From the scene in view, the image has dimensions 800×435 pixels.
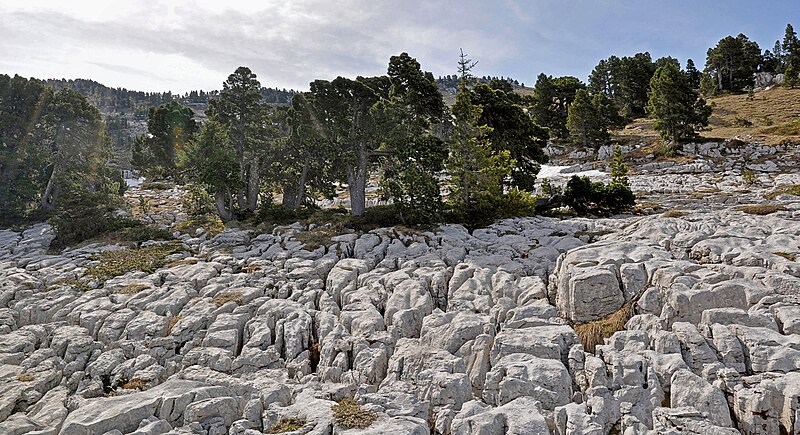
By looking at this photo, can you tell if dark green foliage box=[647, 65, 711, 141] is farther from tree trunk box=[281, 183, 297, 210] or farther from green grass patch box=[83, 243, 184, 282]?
green grass patch box=[83, 243, 184, 282]

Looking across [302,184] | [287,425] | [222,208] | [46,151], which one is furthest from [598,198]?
[46,151]

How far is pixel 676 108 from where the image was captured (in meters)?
60.8

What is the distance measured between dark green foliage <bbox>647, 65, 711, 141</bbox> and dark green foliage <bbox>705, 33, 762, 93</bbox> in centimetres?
5749

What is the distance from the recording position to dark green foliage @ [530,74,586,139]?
7994 centimetres

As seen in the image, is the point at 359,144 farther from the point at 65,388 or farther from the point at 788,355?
the point at 788,355

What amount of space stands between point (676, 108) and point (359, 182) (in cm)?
5226

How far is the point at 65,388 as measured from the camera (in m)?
14.4

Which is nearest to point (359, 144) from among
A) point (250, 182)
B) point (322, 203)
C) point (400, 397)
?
point (250, 182)

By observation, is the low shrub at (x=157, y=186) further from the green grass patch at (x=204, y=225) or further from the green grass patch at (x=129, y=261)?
the green grass patch at (x=129, y=261)

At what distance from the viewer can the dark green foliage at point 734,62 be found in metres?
104

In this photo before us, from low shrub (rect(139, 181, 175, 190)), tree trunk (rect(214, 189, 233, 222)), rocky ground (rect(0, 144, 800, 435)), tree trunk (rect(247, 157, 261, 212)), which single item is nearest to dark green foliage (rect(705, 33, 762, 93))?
rocky ground (rect(0, 144, 800, 435))

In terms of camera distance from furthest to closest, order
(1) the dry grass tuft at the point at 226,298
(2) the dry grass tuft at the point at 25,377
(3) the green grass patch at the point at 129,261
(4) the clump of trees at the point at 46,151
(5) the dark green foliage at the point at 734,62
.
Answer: (5) the dark green foliage at the point at 734,62, (4) the clump of trees at the point at 46,151, (3) the green grass patch at the point at 129,261, (1) the dry grass tuft at the point at 226,298, (2) the dry grass tuft at the point at 25,377

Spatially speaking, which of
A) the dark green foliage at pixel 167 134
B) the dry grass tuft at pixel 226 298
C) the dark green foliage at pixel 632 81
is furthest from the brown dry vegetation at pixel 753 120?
the dry grass tuft at pixel 226 298

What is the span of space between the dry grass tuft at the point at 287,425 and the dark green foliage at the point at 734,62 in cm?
13013
